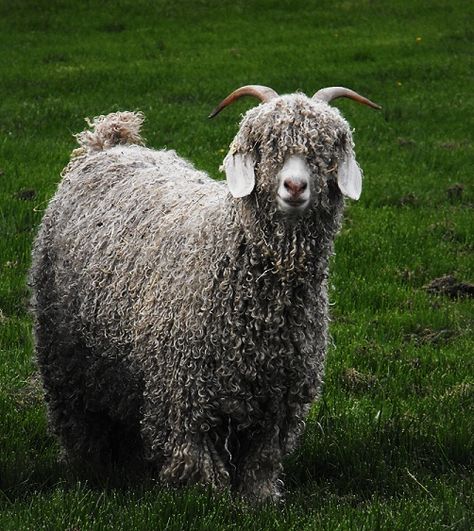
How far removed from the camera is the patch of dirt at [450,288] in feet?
30.1

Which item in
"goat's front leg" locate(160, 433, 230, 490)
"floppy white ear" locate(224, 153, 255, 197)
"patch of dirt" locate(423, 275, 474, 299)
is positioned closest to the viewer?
"floppy white ear" locate(224, 153, 255, 197)

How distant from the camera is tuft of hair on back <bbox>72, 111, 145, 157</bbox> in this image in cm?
703

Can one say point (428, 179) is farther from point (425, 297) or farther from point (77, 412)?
point (77, 412)

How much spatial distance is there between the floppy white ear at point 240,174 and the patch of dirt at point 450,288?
14.7 feet

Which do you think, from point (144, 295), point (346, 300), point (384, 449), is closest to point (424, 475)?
point (384, 449)

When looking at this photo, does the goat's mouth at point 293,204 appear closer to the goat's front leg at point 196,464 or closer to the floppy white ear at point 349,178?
the floppy white ear at point 349,178

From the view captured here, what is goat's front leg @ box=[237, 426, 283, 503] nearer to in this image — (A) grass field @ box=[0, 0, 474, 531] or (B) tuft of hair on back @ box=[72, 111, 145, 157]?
(A) grass field @ box=[0, 0, 474, 531]

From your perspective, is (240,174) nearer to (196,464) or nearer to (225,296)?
(225,296)

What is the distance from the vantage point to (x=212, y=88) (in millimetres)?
18344

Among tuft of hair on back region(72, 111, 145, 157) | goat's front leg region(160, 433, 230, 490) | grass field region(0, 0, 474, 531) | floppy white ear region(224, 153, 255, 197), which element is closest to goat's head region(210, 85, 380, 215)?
floppy white ear region(224, 153, 255, 197)

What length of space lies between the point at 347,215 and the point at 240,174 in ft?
21.6

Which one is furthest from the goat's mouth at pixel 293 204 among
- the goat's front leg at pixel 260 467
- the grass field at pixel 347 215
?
the grass field at pixel 347 215

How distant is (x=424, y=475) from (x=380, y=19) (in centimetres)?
2159

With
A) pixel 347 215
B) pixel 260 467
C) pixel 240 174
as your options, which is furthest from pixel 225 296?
pixel 347 215
